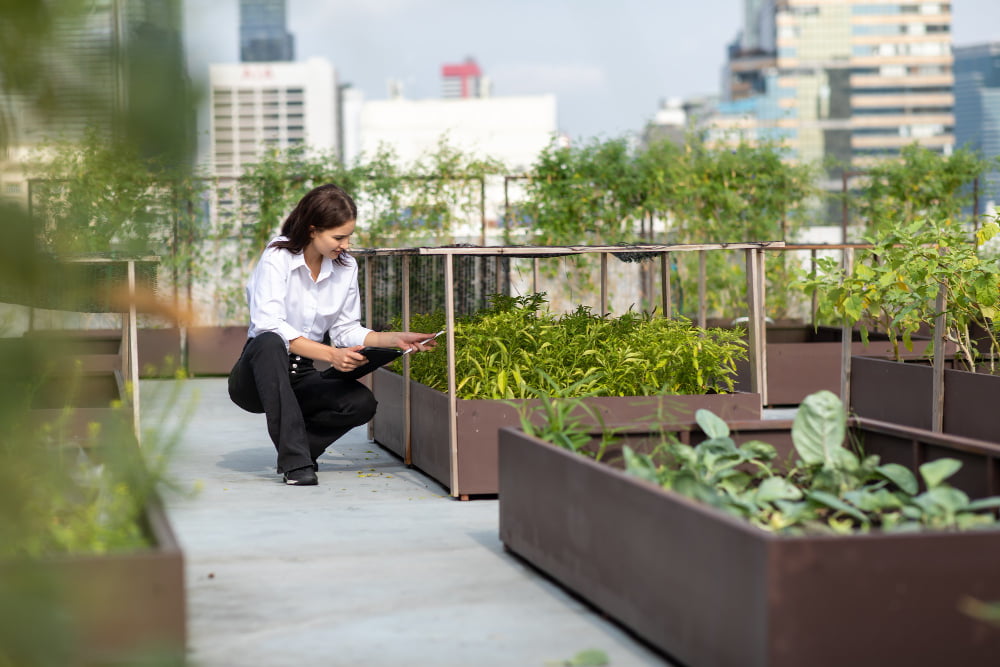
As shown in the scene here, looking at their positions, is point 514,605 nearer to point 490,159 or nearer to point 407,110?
point 490,159

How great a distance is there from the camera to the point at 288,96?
157625 millimetres

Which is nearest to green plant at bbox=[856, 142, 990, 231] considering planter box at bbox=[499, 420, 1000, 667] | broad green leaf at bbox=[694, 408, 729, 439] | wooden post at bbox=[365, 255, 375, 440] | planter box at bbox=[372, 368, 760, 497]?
wooden post at bbox=[365, 255, 375, 440]

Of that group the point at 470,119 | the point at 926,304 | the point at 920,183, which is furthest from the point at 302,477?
the point at 470,119

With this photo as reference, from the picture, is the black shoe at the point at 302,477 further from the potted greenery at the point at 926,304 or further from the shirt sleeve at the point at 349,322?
the potted greenery at the point at 926,304

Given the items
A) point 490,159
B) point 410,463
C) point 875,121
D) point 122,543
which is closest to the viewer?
point 122,543

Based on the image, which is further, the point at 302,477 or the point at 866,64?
the point at 866,64

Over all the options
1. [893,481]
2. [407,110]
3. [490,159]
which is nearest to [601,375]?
[893,481]

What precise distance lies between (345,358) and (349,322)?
47cm

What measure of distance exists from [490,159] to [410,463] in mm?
5420

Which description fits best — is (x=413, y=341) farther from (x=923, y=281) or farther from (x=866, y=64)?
(x=866, y=64)

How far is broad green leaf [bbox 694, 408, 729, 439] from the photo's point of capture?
3395 mm

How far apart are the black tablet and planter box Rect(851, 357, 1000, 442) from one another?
2.37 metres

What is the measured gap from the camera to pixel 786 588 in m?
2.19

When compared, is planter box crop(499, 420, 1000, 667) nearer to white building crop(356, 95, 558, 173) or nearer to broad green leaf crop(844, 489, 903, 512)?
broad green leaf crop(844, 489, 903, 512)
